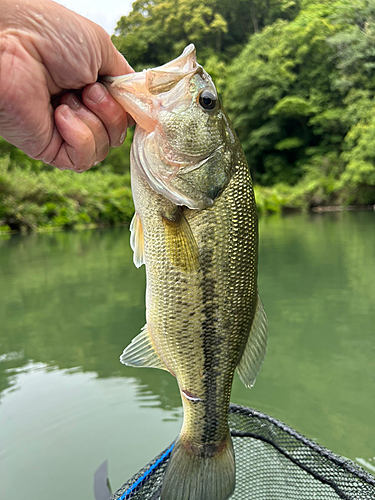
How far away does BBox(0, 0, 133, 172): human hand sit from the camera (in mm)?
1426

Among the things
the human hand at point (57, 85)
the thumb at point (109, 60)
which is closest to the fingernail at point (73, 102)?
the human hand at point (57, 85)

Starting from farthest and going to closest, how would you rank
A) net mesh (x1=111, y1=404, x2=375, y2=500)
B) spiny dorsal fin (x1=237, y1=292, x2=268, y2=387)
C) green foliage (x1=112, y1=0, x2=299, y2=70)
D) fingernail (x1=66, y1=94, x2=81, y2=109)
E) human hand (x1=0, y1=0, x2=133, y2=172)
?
green foliage (x1=112, y1=0, x2=299, y2=70), net mesh (x1=111, y1=404, x2=375, y2=500), spiny dorsal fin (x1=237, y1=292, x2=268, y2=387), fingernail (x1=66, y1=94, x2=81, y2=109), human hand (x1=0, y1=0, x2=133, y2=172)

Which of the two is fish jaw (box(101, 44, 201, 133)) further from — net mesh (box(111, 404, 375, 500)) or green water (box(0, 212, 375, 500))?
green water (box(0, 212, 375, 500))

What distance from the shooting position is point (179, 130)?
5.47 ft

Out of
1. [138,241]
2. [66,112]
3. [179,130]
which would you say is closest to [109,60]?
[66,112]

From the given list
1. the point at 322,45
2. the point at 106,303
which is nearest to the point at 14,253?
the point at 106,303

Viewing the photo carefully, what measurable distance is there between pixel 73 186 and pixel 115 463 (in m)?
20.2

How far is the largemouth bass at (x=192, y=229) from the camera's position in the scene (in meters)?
1.65

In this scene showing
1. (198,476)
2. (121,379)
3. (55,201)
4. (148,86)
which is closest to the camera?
(148,86)

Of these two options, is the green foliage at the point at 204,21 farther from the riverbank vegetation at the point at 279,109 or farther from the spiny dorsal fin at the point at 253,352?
the spiny dorsal fin at the point at 253,352

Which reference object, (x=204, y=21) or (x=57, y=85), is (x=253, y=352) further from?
(x=204, y=21)

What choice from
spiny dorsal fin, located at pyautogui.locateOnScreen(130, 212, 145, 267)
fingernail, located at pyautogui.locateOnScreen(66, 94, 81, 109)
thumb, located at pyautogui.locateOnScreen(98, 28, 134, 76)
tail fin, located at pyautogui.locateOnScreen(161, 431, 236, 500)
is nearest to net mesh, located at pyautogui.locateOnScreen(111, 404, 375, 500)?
tail fin, located at pyautogui.locateOnScreen(161, 431, 236, 500)

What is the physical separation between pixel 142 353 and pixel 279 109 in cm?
3556

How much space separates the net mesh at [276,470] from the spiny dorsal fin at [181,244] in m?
1.06
